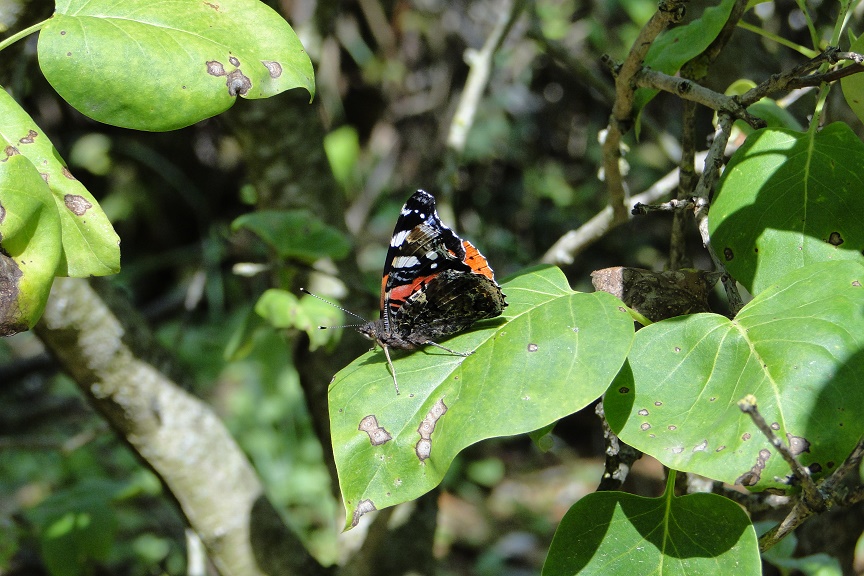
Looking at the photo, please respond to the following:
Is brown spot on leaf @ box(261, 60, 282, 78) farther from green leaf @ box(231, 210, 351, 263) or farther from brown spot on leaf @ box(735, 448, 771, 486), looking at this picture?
green leaf @ box(231, 210, 351, 263)

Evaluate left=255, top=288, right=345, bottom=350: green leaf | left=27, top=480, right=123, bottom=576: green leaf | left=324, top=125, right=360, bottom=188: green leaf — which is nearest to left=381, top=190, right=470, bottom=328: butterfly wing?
left=255, top=288, right=345, bottom=350: green leaf

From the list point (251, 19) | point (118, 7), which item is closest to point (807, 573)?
point (251, 19)

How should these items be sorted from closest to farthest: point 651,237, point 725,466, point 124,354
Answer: point 725,466 < point 124,354 < point 651,237

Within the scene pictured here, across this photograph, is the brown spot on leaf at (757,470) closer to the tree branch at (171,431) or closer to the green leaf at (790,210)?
the green leaf at (790,210)

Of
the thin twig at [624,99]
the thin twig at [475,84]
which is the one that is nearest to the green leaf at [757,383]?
the thin twig at [624,99]

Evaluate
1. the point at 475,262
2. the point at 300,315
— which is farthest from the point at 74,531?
the point at 475,262

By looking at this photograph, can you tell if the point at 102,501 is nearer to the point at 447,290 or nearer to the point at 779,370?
the point at 447,290
